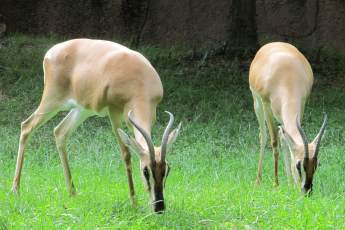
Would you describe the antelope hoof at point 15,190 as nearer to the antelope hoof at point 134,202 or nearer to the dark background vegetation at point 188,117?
the dark background vegetation at point 188,117

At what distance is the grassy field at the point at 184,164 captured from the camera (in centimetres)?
572

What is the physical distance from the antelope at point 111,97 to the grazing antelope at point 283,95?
136 cm

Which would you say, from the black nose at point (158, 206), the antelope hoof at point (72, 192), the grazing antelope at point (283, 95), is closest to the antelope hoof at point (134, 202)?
the black nose at point (158, 206)

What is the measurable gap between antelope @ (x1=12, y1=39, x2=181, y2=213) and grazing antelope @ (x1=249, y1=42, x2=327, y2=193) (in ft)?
4.45

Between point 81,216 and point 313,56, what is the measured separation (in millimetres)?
8679

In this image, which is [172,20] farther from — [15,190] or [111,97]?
[15,190]

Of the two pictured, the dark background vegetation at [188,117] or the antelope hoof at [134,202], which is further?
the antelope hoof at [134,202]

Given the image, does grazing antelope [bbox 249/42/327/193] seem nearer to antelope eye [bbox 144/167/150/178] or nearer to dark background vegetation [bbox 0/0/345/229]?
dark background vegetation [bbox 0/0/345/229]

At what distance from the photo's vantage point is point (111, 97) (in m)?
6.75

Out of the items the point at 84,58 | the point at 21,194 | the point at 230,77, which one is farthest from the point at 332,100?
the point at 21,194

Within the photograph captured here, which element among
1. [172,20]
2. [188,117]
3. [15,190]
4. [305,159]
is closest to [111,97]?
[15,190]

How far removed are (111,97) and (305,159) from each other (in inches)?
68.1

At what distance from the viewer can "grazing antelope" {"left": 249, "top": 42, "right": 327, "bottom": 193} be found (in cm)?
718

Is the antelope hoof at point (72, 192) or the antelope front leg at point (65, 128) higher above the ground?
the antelope front leg at point (65, 128)
